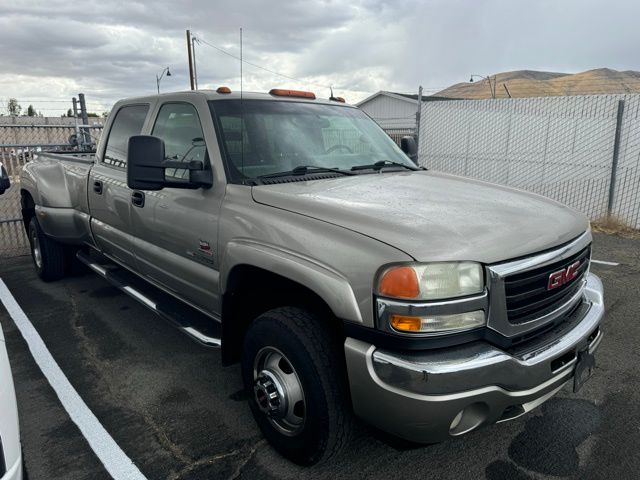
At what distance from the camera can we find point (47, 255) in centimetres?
566

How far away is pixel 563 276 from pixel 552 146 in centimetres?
982

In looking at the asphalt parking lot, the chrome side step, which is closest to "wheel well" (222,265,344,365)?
the chrome side step

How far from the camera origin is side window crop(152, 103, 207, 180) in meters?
3.30

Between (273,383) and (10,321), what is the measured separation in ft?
11.2

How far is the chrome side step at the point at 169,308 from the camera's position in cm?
315

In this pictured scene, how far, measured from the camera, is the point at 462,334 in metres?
2.07

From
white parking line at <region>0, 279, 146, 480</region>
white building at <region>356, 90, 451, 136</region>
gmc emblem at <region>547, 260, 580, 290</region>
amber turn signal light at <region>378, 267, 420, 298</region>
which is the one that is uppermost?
white building at <region>356, 90, 451, 136</region>

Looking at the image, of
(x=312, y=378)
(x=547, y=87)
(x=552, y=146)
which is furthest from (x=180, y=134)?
(x=547, y=87)

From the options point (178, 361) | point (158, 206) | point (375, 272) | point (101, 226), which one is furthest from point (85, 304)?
point (375, 272)

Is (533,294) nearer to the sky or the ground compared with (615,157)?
nearer to the ground

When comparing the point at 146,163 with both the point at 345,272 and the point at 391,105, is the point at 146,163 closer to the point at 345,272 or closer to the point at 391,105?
the point at 345,272

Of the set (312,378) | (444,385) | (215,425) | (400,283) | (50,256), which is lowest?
(215,425)

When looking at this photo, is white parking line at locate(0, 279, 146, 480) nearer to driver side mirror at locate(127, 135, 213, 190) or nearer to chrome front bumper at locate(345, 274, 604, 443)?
chrome front bumper at locate(345, 274, 604, 443)

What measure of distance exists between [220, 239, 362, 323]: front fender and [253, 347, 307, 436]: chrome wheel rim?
425 millimetres
